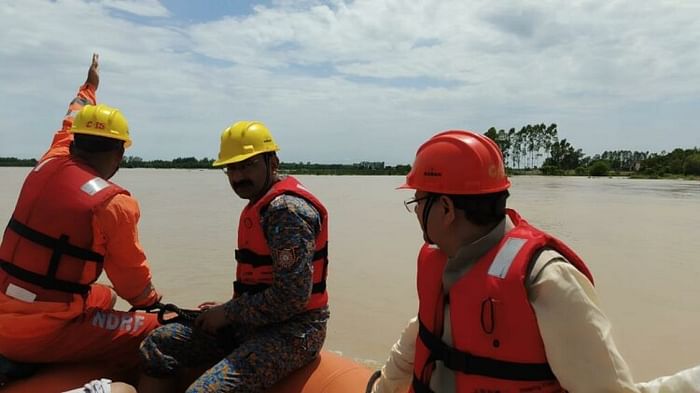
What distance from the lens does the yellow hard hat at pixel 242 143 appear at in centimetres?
253

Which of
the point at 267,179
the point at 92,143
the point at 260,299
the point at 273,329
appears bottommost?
the point at 273,329

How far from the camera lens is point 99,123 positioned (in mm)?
2666

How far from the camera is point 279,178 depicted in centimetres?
262

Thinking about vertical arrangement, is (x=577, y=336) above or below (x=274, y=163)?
below

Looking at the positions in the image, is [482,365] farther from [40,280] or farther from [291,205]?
[40,280]

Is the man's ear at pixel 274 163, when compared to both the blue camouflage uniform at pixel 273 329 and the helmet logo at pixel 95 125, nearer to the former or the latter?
the blue camouflage uniform at pixel 273 329

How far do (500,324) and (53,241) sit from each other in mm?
1966

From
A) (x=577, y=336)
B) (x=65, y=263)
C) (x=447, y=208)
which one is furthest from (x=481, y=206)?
(x=65, y=263)

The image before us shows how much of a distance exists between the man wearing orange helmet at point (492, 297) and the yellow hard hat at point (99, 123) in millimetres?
1695

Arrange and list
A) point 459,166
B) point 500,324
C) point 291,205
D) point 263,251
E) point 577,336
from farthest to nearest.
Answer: point 263,251 → point 291,205 → point 459,166 → point 500,324 → point 577,336

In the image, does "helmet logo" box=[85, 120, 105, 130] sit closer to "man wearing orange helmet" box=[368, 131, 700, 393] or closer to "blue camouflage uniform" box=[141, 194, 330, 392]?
"blue camouflage uniform" box=[141, 194, 330, 392]

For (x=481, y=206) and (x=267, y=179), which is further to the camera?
(x=267, y=179)

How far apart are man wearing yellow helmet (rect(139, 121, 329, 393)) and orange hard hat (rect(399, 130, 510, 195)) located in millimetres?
805

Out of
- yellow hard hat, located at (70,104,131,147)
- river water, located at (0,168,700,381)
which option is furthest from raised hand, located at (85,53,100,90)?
river water, located at (0,168,700,381)
